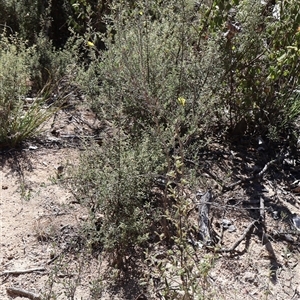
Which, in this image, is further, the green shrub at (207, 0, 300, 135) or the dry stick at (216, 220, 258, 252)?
the green shrub at (207, 0, 300, 135)

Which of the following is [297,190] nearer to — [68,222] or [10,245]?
[68,222]

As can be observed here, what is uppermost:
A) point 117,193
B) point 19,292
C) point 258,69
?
point 258,69

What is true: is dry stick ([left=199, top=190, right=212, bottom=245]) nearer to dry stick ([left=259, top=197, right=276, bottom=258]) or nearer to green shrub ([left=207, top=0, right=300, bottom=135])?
dry stick ([left=259, top=197, right=276, bottom=258])

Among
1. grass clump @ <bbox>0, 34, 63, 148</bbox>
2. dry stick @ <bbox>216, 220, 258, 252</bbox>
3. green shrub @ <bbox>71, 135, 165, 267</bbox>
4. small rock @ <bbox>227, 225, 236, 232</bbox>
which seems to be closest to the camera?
green shrub @ <bbox>71, 135, 165, 267</bbox>

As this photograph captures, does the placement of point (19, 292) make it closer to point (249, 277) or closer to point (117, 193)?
point (117, 193)

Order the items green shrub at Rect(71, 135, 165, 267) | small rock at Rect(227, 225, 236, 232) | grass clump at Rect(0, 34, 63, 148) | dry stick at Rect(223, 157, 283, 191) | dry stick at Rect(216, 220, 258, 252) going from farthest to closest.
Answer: grass clump at Rect(0, 34, 63, 148), dry stick at Rect(223, 157, 283, 191), small rock at Rect(227, 225, 236, 232), dry stick at Rect(216, 220, 258, 252), green shrub at Rect(71, 135, 165, 267)

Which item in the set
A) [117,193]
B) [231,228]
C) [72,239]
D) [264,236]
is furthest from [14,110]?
[264,236]

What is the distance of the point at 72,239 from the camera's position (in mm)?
3029

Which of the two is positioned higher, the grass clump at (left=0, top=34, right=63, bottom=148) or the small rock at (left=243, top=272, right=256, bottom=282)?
the grass clump at (left=0, top=34, right=63, bottom=148)

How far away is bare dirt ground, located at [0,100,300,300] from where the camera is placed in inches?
110

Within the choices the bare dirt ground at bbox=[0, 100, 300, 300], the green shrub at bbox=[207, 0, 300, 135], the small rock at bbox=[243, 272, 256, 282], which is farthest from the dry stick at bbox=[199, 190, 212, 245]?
the green shrub at bbox=[207, 0, 300, 135]

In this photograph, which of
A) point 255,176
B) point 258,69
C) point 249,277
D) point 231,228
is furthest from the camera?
point 258,69

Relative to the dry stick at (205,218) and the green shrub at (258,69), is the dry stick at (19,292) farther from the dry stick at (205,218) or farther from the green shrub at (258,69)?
the green shrub at (258,69)

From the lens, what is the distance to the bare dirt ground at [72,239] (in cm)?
280
